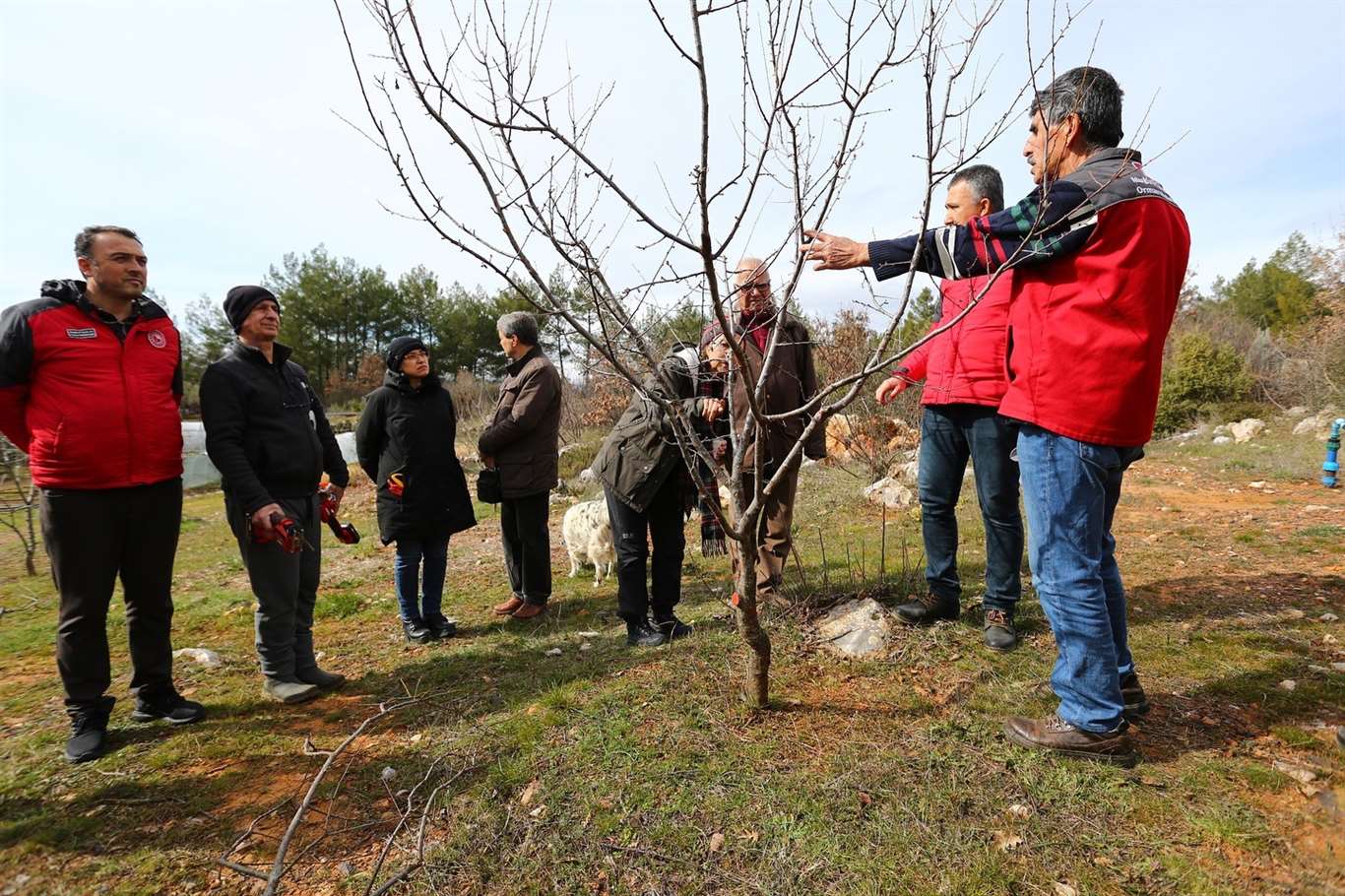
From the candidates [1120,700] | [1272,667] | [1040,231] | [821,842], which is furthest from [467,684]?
[1272,667]

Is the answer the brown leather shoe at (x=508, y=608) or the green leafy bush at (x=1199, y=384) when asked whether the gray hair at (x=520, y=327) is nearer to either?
the brown leather shoe at (x=508, y=608)

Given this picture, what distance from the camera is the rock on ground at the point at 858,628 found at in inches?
119

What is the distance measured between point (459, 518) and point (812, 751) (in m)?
2.59

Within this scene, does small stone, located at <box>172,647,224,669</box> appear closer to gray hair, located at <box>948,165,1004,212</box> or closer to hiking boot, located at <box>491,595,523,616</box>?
hiking boot, located at <box>491,595,523,616</box>

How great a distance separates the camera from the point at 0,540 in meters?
9.02

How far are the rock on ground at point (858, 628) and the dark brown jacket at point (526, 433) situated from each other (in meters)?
1.92

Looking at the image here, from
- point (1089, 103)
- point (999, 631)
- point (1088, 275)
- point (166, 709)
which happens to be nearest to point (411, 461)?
point (166, 709)

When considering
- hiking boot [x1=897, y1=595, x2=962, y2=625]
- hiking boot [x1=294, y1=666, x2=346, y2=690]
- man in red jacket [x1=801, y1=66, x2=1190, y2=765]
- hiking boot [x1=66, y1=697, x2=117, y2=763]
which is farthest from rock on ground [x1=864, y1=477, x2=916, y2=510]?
hiking boot [x1=66, y1=697, x2=117, y2=763]

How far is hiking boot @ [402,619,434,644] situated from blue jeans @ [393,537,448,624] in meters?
0.02

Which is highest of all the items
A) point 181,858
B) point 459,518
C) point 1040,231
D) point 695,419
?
point 1040,231

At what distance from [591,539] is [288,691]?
248 cm

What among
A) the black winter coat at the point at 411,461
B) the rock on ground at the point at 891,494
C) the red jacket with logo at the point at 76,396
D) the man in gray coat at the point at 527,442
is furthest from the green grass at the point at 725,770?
the rock on ground at the point at 891,494

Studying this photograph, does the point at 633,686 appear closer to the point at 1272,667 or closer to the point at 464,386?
the point at 1272,667

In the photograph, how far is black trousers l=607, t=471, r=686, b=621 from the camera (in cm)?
334
